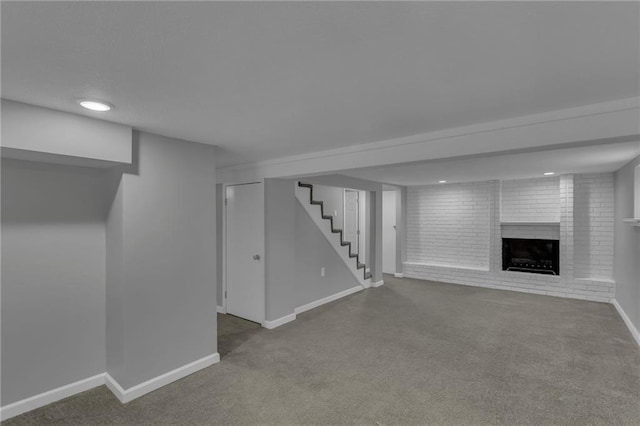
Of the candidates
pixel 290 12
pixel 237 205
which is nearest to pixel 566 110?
pixel 290 12

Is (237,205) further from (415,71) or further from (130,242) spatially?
(415,71)

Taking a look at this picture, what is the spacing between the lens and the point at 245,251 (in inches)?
175

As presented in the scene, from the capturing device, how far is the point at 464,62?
149 centimetres

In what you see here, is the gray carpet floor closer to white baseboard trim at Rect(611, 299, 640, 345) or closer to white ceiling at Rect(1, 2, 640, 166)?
white baseboard trim at Rect(611, 299, 640, 345)

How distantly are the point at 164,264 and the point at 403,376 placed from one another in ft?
7.62

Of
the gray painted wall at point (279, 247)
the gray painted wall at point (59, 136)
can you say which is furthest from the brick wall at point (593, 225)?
the gray painted wall at point (59, 136)

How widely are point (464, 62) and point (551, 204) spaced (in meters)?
5.74

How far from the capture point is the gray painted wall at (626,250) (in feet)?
12.5

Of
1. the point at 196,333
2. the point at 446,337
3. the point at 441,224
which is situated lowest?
the point at 446,337

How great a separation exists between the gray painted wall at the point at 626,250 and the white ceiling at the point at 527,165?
0.81 feet

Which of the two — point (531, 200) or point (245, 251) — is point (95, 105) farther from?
point (531, 200)

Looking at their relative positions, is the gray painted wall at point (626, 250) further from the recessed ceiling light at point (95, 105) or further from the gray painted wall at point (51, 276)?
the gray painted wall at point (51, 276)

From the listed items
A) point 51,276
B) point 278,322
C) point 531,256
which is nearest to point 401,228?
point 531,256

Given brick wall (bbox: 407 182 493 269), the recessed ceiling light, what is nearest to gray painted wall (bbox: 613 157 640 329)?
brick wall (bbox: 407 182 493 269)
